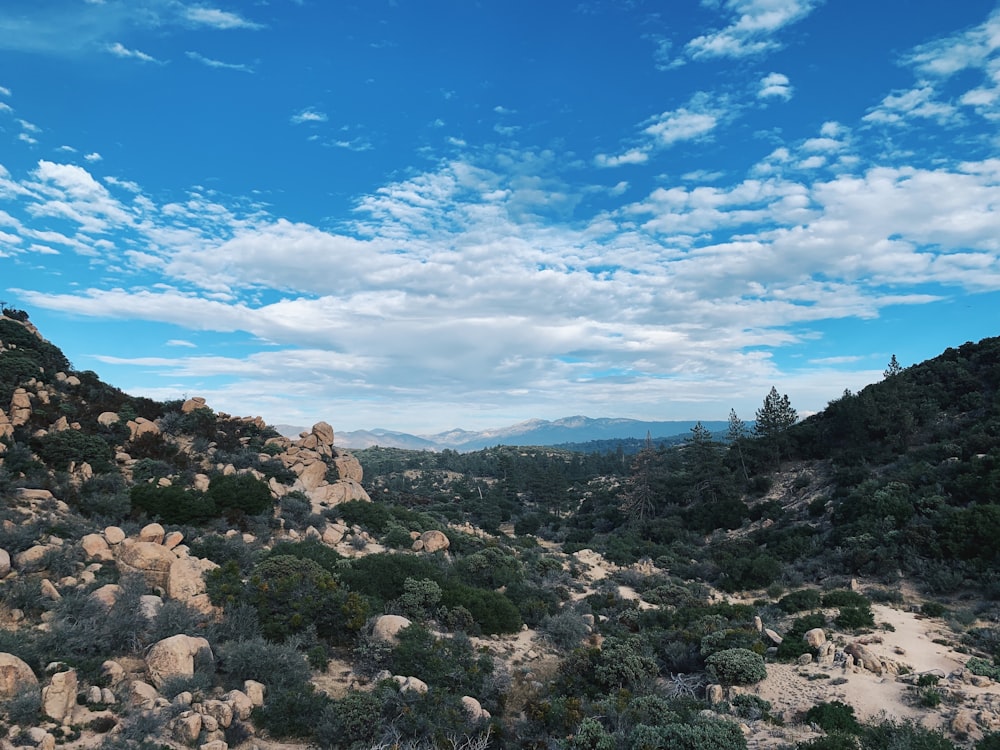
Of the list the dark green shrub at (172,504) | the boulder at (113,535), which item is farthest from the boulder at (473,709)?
the dark green shrub at (172,504)

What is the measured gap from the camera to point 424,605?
51.2 feet

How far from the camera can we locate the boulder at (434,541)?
76.0ft

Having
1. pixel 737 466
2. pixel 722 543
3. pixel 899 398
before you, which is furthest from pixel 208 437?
pixel 899 398

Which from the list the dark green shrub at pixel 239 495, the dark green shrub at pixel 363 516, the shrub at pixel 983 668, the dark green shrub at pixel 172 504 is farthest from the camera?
the dark green shrub at pixel 363 516

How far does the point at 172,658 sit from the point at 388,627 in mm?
5040

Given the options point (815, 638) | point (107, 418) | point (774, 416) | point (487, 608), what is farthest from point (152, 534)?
point (774, 416)

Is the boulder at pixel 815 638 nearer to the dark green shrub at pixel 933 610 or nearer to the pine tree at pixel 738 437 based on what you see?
the dark green shrub at pixel 933 610

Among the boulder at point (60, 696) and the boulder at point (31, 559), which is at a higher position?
the boulder at point (31, 559)

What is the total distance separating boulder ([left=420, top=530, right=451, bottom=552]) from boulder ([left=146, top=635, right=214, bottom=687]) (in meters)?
13.3

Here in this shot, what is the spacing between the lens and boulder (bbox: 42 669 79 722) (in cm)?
800

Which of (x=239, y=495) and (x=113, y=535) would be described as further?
A: (x=239, y=495)

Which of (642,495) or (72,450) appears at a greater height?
(72,450)

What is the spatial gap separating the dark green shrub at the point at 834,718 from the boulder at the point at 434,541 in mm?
16132

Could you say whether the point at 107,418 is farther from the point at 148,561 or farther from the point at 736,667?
the point at 736,667
